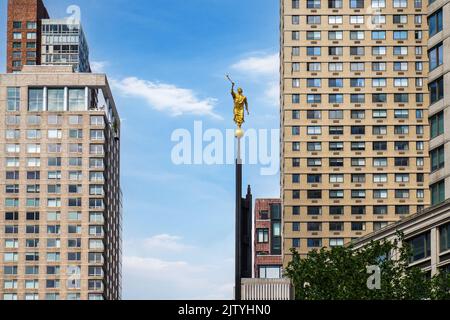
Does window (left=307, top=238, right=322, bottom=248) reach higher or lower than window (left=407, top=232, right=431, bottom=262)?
higher

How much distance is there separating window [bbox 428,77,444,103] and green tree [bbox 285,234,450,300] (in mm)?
12606

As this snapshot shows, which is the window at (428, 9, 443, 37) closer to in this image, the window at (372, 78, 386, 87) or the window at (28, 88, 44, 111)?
the window at (372, 78, 386, 87)

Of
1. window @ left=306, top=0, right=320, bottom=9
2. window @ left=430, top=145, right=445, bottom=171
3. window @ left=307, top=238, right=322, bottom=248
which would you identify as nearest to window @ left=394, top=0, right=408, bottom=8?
window @ left=306, top=0, right=320, bottom=9

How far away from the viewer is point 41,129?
18738cm

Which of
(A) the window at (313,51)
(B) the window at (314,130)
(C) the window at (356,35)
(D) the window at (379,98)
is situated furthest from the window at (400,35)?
(B) the window at (314,130)

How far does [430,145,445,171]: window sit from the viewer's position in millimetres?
78875

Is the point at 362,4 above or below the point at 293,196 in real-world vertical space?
above

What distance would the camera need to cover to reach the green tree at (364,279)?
6400 centimetres

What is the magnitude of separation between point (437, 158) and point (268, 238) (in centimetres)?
10782

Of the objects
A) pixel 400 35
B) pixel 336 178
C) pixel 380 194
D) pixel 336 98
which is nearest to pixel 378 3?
pixel 400 35

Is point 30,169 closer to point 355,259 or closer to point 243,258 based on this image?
point 355,259

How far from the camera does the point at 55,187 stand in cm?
18250

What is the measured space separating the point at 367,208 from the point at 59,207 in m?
61.5
